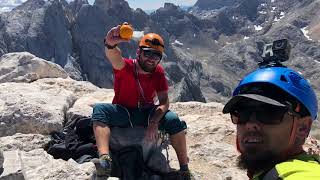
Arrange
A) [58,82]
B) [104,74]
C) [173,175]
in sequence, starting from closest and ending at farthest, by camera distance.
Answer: [173,175], [58,82], [104,74]

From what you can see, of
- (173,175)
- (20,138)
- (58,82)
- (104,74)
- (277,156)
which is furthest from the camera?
(104,74)

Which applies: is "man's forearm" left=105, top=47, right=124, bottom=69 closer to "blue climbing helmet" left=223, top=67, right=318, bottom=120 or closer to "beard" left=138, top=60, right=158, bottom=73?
"beard" left=138, top=60, right=158, bottom=73

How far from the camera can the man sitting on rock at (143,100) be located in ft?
32.4

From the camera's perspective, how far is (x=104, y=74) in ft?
509

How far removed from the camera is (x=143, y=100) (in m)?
10.4

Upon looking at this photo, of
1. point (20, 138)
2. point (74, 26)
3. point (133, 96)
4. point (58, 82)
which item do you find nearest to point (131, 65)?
point (133, 96)

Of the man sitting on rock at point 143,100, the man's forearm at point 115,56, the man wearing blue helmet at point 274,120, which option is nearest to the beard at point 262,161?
the man wearing blue helmet at point 274,120

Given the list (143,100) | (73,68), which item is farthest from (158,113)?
(73,68)

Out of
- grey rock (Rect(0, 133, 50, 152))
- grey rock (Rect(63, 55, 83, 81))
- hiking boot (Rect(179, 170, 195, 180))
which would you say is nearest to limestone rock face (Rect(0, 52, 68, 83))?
grey rock (Rect(0, 133, 50, 152))

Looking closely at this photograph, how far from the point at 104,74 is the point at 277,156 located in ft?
502

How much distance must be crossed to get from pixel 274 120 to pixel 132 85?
6766mm

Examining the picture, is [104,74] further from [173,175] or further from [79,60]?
[173,175]

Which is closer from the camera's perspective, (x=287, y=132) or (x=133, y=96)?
(x=287, y=132)

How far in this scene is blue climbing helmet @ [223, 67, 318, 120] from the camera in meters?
3.64
